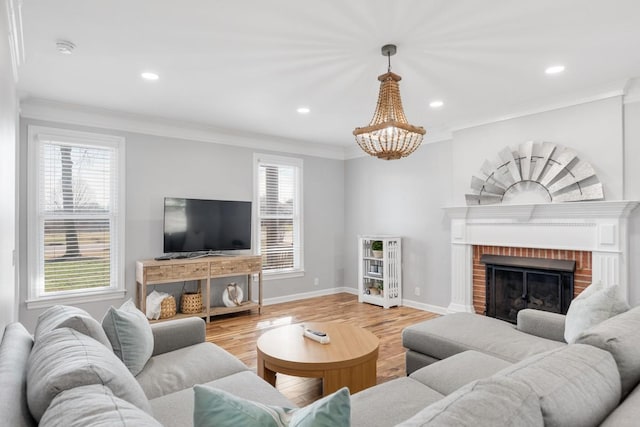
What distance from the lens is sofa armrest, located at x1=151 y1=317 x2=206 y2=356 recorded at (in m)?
2.41

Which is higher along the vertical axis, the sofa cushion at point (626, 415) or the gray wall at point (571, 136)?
the gray wall at point (571, 136)

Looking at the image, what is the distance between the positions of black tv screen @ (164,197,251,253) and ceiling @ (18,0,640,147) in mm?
1175

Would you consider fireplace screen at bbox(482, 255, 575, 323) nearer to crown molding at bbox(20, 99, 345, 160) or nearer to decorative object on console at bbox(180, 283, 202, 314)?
crown molding at bbox(20, 99, 345, 160)

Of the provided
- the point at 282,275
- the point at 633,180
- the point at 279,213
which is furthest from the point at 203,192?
the point at 633,180

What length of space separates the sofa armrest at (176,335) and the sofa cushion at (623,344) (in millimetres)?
2197

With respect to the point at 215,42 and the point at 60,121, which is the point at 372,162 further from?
the point at 60,121

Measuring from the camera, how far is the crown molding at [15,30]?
2096 mm

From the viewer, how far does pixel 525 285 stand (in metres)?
4.18

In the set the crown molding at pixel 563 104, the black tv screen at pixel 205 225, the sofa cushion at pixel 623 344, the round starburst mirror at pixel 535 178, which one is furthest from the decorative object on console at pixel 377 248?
the sofa cushion at pixel 623 344

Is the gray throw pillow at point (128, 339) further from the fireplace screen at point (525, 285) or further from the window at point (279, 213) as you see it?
the fireplace screen at point (525, 285)

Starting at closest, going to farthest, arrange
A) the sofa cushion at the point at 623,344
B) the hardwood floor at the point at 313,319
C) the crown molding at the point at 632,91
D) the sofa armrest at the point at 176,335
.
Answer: the sofa cushion at the point at 623,344
the sofa armrest at the point at 176,335
the hardwood floor at the point at 313,319
the crown molding at the point at 632,91

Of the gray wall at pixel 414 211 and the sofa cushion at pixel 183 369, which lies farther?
the gray wall at pixel 414 211

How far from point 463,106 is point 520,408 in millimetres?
3895

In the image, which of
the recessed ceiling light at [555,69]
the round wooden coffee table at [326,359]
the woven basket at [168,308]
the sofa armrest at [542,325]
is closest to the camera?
the round wooden coffee table at [326,359]
